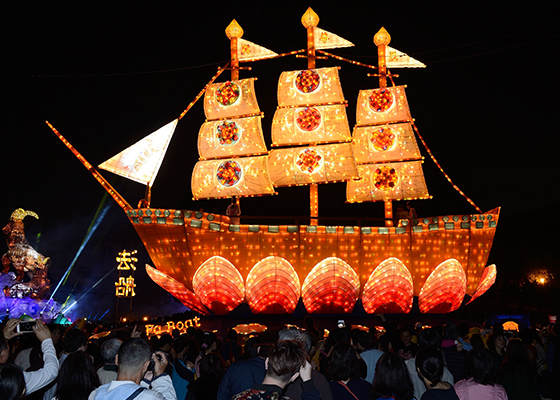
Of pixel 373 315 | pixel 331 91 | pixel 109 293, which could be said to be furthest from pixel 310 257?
pixel 109 293

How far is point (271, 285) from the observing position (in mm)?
16578

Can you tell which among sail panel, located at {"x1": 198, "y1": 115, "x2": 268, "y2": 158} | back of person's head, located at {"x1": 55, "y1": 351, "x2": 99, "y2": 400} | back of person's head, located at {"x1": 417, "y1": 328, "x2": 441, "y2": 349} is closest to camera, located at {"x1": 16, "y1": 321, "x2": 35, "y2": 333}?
back of person's head, located at {"x1": 55, "y1": 351, "x2": 99, "y2": 400}

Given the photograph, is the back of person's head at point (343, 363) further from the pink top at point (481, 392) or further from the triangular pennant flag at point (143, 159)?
the triangular pennant flag at point (143, 159)

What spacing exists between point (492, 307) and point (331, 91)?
15.6m

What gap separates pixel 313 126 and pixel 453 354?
15208mm

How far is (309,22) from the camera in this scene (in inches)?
846

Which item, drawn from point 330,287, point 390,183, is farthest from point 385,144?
point 330,287

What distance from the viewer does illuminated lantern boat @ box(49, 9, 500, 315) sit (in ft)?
54.2

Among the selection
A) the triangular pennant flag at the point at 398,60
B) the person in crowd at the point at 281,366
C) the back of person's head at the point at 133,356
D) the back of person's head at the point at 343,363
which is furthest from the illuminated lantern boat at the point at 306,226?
the person in crowd at the point at 281,366

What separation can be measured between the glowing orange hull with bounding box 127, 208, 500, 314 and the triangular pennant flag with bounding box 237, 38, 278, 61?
793cm

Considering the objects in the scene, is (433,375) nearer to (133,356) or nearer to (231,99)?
(133,356)

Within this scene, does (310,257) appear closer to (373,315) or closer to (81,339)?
(373,315)

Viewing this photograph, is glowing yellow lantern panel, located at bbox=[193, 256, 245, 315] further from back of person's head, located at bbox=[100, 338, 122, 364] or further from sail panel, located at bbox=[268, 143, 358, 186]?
back of person's head, located at bbox=[100, 338, 122, 364]

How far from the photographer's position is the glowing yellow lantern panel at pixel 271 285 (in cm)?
1653
